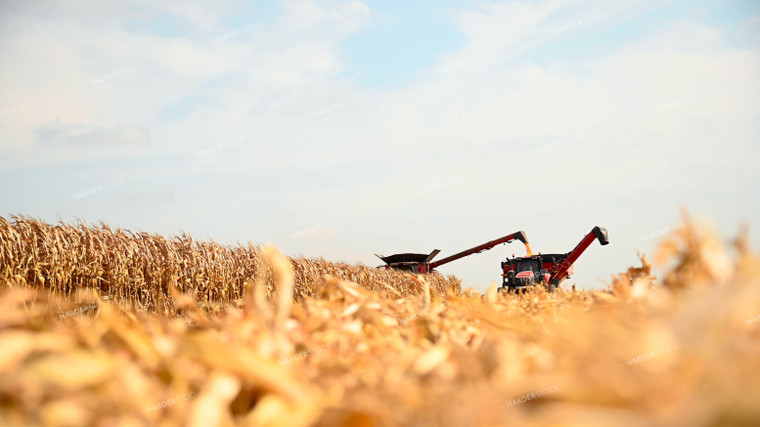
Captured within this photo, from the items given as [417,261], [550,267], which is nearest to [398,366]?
[550,267]

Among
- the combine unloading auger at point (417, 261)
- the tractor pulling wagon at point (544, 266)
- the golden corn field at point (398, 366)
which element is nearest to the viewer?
the golden corn field at point (398, 366)

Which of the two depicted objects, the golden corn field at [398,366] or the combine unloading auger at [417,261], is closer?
the golden corn field at [398,366]

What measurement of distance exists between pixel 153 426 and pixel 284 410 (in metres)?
0.19

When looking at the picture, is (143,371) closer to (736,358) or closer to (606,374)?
(606,374)

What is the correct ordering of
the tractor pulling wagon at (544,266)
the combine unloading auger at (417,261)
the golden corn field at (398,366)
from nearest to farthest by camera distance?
1. the golden corn field at (398,366)
2. the tractor pulling wagon at (544,266)
3. the combine unloading auger at (417,261)

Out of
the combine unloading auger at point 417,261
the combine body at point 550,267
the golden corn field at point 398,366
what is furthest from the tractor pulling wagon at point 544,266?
the golden corn field at point 398,366

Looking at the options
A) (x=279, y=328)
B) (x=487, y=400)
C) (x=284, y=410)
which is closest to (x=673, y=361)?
(x=487, y=400)

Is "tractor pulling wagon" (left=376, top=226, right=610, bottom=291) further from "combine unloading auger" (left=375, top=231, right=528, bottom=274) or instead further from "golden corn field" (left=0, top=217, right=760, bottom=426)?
"golden corn field" (left=0, top=217, right=760, bottom=426)

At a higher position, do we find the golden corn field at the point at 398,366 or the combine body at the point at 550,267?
the golden corn field at the point at 398,366

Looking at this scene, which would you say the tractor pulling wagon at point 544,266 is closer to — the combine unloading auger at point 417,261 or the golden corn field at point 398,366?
the combine unloading auger at point 417,261

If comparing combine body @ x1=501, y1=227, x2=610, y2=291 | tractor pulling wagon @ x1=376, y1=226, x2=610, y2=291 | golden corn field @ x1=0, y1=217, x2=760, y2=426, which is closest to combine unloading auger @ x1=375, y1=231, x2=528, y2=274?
tractor pulling wagon @ x1=376, y1=226, x2=610, y2=291

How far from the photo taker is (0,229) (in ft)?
26.6

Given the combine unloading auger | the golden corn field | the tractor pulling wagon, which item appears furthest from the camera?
the combine unloading auger

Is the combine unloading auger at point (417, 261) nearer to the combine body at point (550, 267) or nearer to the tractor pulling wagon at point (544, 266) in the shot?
the tractor pulling wagon at point (544, 266)
